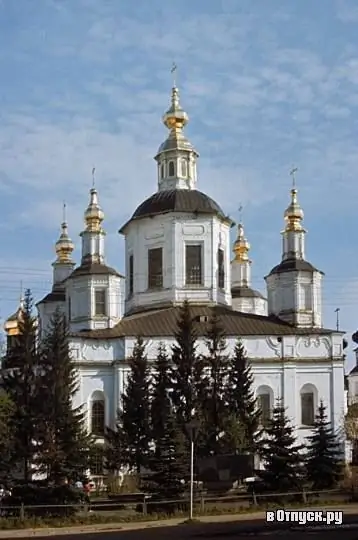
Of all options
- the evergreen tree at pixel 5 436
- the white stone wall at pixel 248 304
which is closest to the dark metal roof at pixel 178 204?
the white stone wall at pixel 248 304

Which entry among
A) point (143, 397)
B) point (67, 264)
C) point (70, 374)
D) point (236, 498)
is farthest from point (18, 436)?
point (67, 264)

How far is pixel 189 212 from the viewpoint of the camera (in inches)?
2367

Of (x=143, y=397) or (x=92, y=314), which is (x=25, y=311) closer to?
(x=143, y=397)

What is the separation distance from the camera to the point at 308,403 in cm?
5550

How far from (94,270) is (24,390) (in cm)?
2048

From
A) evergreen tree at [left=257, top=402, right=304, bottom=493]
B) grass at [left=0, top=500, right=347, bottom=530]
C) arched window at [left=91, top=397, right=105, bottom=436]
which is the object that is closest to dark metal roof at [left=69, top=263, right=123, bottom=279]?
arched window at [left=91, top=397, right=105, bottom=436]

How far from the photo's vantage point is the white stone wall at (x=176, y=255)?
59.1 m

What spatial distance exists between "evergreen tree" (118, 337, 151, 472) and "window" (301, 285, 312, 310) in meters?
11.3

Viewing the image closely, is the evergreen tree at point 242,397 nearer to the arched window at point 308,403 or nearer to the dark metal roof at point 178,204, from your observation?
the arched window at point 308,403

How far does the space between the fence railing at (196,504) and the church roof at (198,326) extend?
64.9 feet

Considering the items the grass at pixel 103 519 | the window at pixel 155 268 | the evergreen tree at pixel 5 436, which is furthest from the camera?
the window at pixel 155 268

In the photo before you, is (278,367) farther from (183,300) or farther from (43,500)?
(43,500)

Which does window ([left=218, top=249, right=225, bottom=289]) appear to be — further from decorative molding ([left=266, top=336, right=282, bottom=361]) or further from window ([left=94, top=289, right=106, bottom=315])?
window ([left=94, top=289, right=106, bottom=315])

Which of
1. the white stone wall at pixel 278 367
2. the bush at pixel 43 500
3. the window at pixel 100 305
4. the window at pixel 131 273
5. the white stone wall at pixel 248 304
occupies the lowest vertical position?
the bush at pixel 43 500
